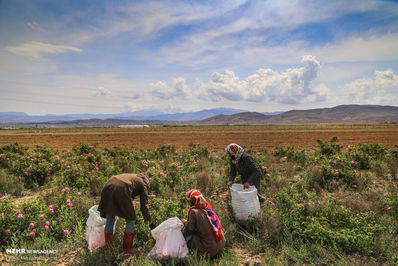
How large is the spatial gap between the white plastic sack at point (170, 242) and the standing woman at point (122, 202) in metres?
0.37

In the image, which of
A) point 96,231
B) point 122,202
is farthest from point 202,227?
point 96,231

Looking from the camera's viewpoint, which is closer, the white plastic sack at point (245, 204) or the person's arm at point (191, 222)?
the person's arm at point (191, 222)

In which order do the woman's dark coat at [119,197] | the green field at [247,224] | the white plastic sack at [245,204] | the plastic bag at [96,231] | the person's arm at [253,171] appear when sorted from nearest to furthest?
1. the woman's dark coat at [119,197]
2. the green field at [247,224]
3. the plastic bag at [96,231]
4. the white plastic sack at [245,204]
5. the person's arm at [253,171]

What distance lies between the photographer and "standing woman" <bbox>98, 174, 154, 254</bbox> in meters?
3.62

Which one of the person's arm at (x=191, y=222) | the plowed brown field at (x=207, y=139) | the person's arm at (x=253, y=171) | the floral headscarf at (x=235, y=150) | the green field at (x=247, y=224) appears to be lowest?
the plowed brown field at (x=207, y=139)

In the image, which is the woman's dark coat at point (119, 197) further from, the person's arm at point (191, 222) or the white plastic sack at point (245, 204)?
the white plastic sack at point (245, 204)

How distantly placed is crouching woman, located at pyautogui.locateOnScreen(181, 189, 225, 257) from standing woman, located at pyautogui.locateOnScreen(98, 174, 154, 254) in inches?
32.3

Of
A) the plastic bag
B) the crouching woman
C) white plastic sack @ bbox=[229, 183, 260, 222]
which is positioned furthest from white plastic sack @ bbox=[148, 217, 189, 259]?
white plastic sack @ bbox=[229, 183, 260, 222]

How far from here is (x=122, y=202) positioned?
3.63 meters

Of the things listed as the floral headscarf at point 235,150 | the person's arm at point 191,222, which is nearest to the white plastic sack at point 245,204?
the floral headscarf at point 235,150

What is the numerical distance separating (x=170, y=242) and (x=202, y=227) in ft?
1.91

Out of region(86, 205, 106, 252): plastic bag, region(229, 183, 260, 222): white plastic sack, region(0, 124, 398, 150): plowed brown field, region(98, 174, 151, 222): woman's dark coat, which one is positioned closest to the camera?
region(98, 174, 151, 222): woman's dark coat

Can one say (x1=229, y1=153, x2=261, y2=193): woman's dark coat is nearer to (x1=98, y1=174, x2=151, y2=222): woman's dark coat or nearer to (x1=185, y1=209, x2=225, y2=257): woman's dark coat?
(x1=185, y1=209, x2=225, y2=257): woman's dark coat

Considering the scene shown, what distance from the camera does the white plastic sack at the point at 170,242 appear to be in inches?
144
